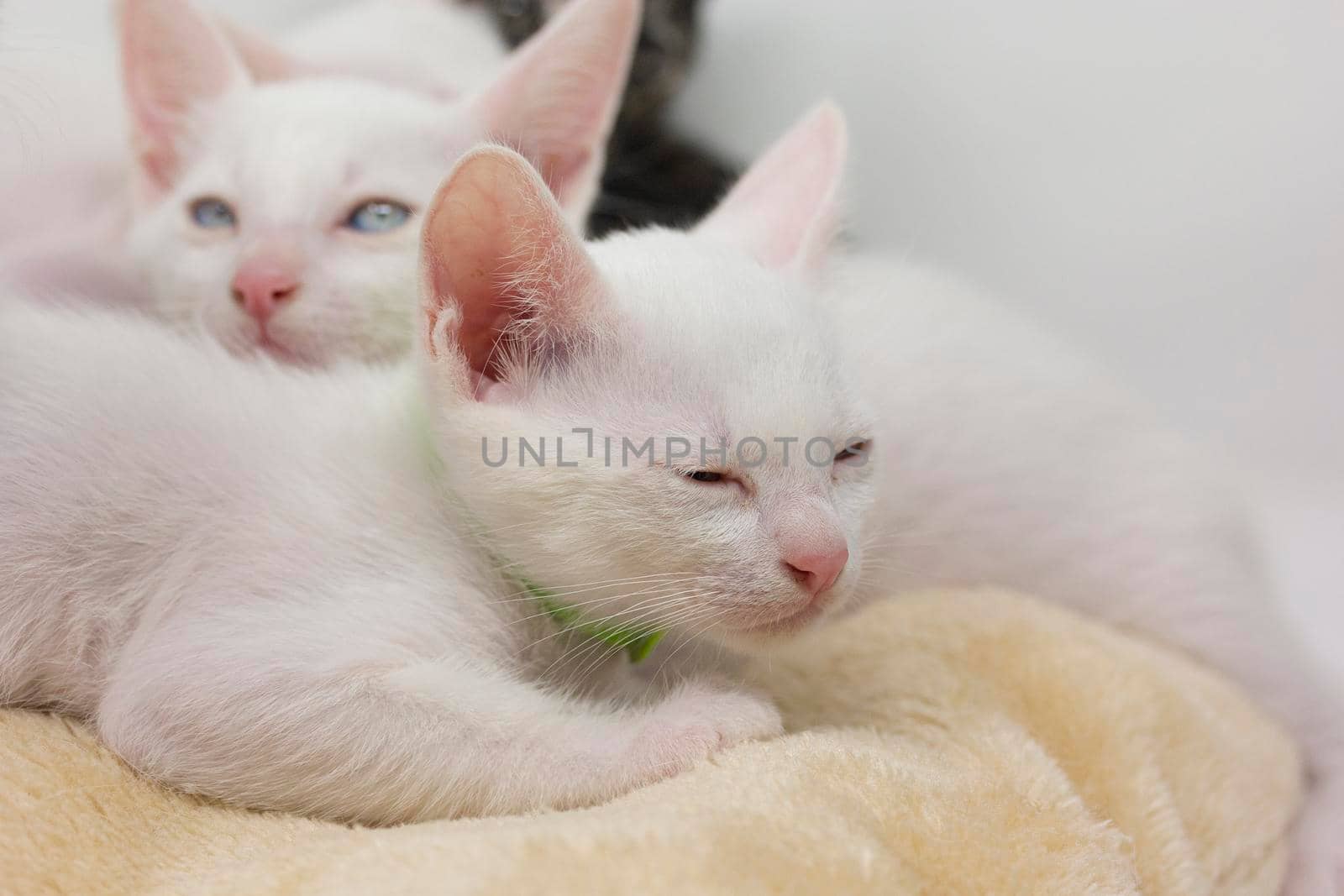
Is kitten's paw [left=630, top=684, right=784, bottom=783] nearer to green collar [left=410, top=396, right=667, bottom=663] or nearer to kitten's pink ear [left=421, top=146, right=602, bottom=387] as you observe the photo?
green collar [left=410, top=396, right=667, bottom=663]

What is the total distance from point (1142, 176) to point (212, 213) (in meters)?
1.64

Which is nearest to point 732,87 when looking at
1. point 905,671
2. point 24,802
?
point 905,671

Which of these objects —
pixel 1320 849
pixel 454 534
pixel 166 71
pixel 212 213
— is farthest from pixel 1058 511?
pixel 166 71

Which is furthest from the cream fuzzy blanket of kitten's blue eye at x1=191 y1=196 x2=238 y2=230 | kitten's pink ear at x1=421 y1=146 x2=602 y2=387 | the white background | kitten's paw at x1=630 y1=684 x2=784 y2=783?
the white background

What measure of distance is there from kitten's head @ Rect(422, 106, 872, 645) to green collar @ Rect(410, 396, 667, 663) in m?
0.01

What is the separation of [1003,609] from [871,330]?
360 millimetres

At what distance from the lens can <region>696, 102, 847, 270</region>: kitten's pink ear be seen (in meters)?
1.12

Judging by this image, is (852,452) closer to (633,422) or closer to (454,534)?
(633,422)

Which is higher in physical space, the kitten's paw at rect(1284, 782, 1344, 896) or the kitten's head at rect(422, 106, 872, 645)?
the kitten's head at rect(422, 106, 872, 645)

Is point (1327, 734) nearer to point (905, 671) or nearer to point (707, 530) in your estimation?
point (905, 671)

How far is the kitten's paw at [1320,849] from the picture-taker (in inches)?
44.3

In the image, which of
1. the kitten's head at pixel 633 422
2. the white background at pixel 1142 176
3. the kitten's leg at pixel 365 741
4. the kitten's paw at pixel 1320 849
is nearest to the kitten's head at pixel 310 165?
the kitten's head at pixel 633 422

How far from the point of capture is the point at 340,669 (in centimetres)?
87

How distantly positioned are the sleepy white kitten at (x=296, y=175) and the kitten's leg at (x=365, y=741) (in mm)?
418
